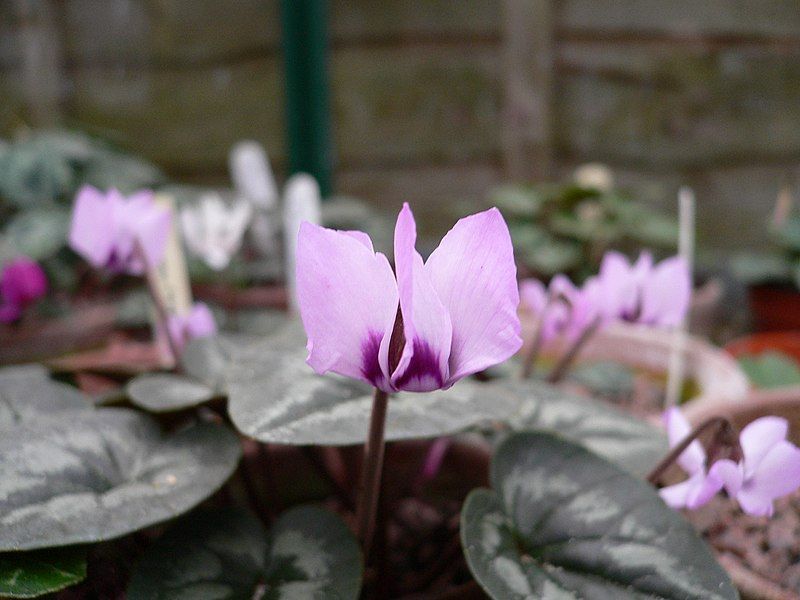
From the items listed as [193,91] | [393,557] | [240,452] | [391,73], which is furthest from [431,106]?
[240,452]

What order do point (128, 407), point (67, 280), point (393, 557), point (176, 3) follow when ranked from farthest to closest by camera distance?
point (176, 3) → point (67, 280) → point (393, 557) → point (128, 407)

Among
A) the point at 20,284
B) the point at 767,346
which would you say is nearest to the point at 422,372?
the point at 20,284

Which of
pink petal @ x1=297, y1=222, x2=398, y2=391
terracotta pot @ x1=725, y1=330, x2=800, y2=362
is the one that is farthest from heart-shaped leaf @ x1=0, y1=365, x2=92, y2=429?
terracotta pot @ x1=725, y1=330, x2=800, y2=362

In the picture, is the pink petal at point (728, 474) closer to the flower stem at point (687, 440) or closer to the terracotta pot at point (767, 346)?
the flower stem at point (687, 440)

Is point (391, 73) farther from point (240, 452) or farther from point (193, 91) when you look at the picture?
point (240, 452)

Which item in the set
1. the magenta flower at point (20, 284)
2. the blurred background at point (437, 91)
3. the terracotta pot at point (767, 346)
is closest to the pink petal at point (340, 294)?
the magenta flower at point (20, 284)

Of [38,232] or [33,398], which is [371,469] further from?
[38,232]
